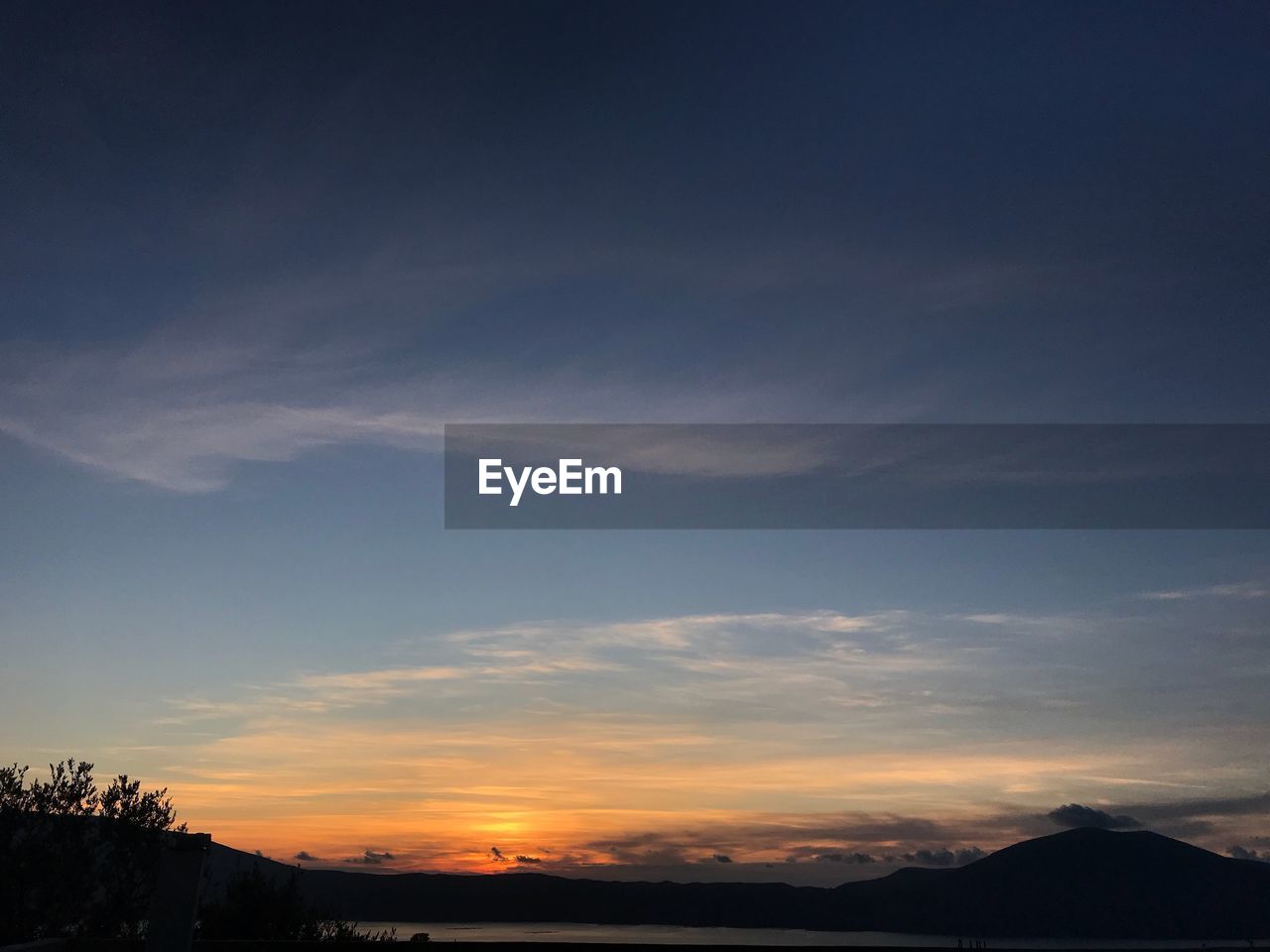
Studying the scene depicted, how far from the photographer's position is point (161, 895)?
7293 mm

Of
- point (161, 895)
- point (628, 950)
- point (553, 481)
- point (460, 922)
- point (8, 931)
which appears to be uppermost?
point (553, 481)

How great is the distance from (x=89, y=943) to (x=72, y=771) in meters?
14.6

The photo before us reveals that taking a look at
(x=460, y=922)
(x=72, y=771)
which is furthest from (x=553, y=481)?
(x=460, y=922)

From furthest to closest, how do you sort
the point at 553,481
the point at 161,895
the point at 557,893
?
the point at 557,893, the point at 553,481, the point at 161,895

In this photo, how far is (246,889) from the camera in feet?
67.9

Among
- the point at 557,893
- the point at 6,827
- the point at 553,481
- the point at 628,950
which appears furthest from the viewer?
the point at 557,893

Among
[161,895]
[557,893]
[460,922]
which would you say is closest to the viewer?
[161,895]

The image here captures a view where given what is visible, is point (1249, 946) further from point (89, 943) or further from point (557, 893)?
point (557, 893)

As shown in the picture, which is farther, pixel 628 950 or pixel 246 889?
pixel 246 889

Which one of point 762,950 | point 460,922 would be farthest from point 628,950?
point 460,922

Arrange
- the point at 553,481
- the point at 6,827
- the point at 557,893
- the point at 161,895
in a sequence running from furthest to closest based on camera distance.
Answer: the point at 557,893, the point at 6,827, the point at 553,481, the point at 161,895

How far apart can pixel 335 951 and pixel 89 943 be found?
2.08m

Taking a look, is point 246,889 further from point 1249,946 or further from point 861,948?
point 1249,946

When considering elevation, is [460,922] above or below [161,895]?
below
